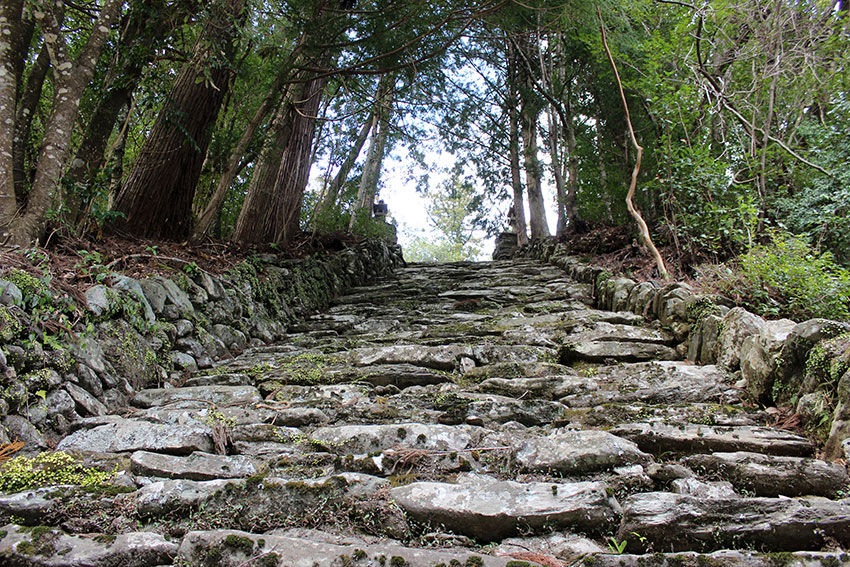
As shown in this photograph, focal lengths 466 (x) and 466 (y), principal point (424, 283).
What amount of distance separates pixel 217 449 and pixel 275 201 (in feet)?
15.6

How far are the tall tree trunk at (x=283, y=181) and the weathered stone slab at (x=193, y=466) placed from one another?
435 cm

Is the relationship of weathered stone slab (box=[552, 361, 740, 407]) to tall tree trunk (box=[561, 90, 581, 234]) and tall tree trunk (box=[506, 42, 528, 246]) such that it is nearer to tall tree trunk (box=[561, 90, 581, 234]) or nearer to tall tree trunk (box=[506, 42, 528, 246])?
tall tree trunk (box=[561, 90, 581, 234])

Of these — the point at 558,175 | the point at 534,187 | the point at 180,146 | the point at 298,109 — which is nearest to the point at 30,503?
the point at 180,146

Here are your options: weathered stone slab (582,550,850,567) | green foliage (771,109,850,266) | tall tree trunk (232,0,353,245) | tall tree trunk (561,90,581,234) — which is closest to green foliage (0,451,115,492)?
weathered stone slab (582,550,850,567)

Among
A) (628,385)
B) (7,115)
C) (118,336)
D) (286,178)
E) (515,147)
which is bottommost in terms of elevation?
(628,385)

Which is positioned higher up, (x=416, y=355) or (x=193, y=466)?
(x=416, y=355)

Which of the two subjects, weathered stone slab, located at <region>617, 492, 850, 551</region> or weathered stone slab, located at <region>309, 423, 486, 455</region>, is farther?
weathered stone slab, located at <region>309, 423, 486, 455</region>

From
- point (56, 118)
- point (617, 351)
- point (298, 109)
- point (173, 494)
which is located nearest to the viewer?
point (173, 494)

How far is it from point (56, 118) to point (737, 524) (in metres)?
4.67

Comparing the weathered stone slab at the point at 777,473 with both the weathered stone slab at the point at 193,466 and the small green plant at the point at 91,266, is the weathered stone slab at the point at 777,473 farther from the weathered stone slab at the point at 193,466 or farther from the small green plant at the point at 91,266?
the small green plant at the point at 91,266

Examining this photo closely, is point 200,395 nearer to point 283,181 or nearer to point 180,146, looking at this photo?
point 180,146

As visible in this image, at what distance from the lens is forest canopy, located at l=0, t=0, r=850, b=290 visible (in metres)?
3.76

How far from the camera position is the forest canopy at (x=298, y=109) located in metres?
3.76

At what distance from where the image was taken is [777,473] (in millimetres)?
1770
